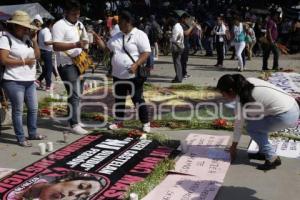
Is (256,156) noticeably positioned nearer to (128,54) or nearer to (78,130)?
(128,54)

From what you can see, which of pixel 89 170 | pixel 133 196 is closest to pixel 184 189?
pixel 133 196

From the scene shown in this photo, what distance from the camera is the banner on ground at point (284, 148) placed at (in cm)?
611

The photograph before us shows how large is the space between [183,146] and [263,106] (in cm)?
136

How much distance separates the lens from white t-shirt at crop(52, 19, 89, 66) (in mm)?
6719

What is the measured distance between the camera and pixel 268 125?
5.41 meters

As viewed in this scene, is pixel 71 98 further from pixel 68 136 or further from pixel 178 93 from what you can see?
pixel 178 93

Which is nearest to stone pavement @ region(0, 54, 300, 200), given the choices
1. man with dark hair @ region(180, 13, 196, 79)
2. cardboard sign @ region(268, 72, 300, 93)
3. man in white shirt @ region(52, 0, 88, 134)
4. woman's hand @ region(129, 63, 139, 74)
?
man in white shirt @ region(52, 0, 88, 134)

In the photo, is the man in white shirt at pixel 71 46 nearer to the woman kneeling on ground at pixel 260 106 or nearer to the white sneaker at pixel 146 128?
the white sneaker at pixel 146 128

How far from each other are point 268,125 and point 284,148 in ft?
3.55

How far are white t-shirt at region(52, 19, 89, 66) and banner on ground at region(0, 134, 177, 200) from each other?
1.21 meters

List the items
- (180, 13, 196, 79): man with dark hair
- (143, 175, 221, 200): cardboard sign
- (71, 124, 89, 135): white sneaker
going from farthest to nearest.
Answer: (180, 13, 196, 79): man with dark hair → (71, 124, 89, 135): white sneaker → (143, 175, 221, 200): cardboard sign

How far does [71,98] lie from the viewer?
279 inches

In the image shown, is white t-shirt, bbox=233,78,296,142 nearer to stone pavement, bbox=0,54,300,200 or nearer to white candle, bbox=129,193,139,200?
stone pavement, bbox=0,54,300,200

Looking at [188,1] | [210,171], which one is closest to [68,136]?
[210,171]
